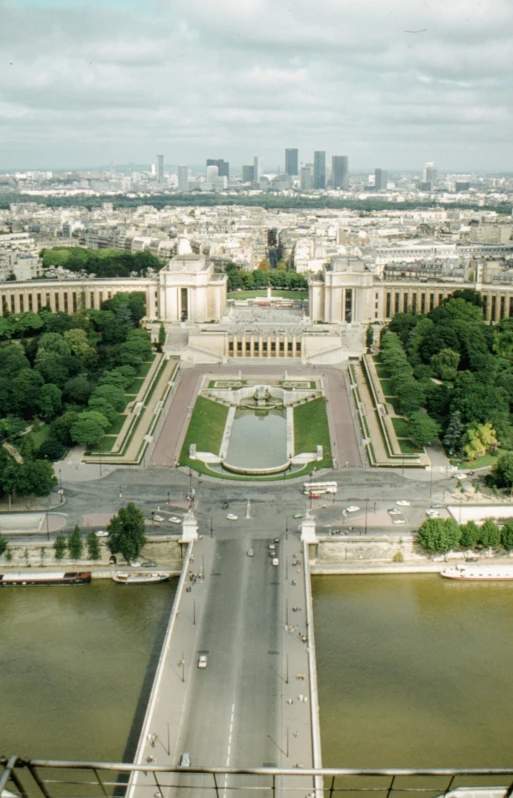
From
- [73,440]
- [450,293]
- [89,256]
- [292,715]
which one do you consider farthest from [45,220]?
[292,715]

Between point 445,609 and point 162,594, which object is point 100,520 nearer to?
point 162,594

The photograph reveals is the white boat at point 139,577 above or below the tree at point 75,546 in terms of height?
below

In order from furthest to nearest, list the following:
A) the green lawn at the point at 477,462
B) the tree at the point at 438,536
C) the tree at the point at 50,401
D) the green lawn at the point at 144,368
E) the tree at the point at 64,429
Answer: the green lawn at the point at 144,368 → the tree at the point at 50,401 → the tree at the point at 64,429 → the green lawn at the point at 477,462 → the tree at the point at 438,536

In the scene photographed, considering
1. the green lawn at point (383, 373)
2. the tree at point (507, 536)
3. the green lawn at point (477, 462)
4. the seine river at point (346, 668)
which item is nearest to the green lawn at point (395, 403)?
the green lawn at point (383, 373)

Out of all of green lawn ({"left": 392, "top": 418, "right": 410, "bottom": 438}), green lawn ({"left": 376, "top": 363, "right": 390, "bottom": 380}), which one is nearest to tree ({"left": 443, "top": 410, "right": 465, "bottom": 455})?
green lawn ({"left": 392, "top": 418, "right": 410, "bottom": 438})

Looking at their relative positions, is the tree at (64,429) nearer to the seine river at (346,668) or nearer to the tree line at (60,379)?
the tree line at (60,379)

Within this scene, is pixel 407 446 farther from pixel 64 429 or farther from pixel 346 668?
pixel 346 668

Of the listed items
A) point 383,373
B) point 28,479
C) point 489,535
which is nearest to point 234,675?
point 489,535

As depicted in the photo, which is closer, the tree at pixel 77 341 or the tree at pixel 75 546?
the tree at pixel 75 546
